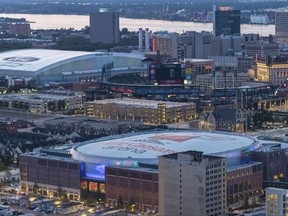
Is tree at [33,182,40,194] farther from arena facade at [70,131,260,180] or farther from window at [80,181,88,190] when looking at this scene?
window at [80,181,88,190]

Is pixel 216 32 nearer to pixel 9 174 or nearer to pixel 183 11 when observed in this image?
pixel 9 174

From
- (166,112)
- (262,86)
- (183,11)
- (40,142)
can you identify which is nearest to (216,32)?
(262,86)

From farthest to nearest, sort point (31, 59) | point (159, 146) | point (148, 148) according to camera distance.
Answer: point (31, 59) < point (159, 146) < point (148, 148)

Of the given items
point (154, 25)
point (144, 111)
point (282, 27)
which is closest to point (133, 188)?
point (144, 111)

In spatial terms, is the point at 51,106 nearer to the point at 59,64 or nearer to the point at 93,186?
the point at 59,64

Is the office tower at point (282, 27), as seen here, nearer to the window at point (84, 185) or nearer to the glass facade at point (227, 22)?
the glass facade at point (227, 22)

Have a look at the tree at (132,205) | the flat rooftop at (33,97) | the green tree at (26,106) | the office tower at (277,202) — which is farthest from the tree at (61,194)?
the flat rooftop at (33,97)
